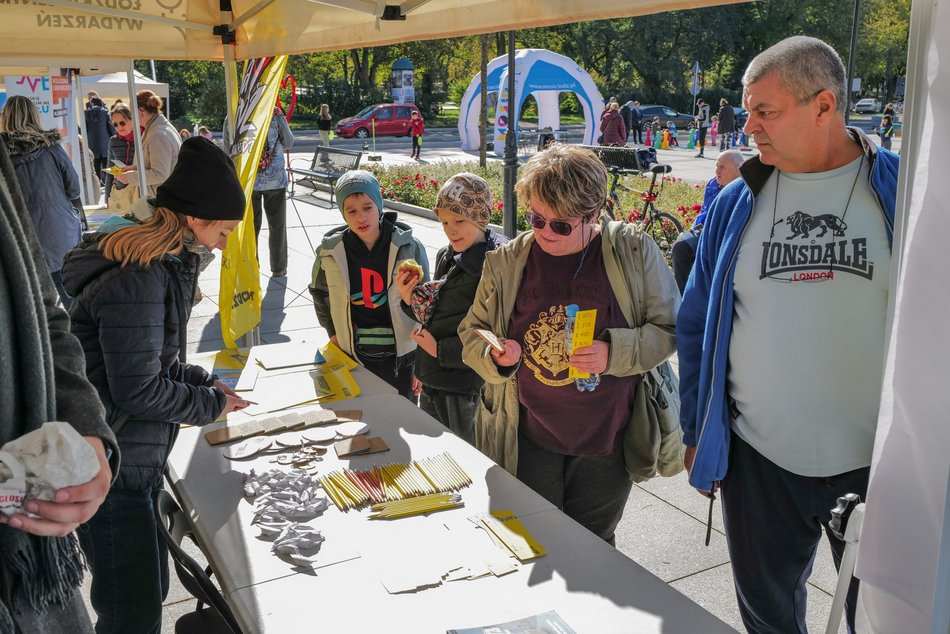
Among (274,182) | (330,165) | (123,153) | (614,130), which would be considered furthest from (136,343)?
(614,130)

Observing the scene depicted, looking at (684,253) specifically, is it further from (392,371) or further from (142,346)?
(142,346)

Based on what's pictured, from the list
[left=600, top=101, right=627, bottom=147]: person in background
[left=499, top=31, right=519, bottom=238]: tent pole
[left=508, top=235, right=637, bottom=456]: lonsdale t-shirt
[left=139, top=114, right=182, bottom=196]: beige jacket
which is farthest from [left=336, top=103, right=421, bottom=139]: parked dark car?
[left=508, top=235, right=637, bottom=456]: lonsdale t-shirt

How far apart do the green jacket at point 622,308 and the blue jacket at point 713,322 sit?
0.40 feet

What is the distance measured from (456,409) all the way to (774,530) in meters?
1.55

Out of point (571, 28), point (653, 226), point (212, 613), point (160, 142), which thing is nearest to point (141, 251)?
point (212, 613)

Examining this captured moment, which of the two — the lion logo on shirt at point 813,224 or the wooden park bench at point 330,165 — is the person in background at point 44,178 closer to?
the lion logo on shirt at point 813,224

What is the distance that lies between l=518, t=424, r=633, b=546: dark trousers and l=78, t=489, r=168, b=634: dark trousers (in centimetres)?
121

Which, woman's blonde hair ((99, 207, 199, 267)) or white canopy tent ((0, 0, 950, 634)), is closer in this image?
white canopy tent ((0, 0, 950, 634))

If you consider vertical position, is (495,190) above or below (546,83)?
below

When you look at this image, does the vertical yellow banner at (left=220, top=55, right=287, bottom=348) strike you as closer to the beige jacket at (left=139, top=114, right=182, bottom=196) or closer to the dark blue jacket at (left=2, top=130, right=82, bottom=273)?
the dark blue jacket at (left=2, top=130, right=82, bottom=273)

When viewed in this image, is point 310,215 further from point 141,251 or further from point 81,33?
point 141,251

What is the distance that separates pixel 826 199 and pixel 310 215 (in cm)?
1151

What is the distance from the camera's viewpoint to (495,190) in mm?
15016

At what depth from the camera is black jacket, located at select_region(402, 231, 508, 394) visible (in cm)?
329
